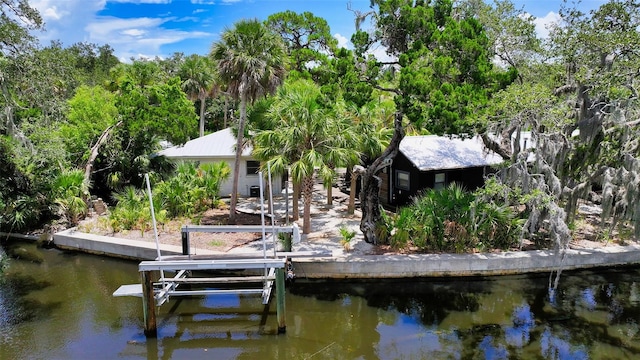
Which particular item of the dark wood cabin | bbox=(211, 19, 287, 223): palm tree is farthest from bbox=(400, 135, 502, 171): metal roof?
bbox=(211, 19, 287, 223): palm tree

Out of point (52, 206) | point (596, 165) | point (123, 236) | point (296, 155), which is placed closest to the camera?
point (596, 165)

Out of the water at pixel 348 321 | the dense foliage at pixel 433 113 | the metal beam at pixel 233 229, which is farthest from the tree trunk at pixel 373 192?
the metal beam at pixel 233 229

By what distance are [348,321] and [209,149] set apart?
1238 cm

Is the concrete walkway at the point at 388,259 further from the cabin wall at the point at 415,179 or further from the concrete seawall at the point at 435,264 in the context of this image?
the cabin wall at the point at 415,179

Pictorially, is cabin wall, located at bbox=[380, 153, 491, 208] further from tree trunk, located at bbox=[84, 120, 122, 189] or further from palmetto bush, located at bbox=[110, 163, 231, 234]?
tree trunk, located at bbox=[84, 120, 122, 189]

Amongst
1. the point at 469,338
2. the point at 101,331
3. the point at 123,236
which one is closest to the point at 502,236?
the point at 469,338

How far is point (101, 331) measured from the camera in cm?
944

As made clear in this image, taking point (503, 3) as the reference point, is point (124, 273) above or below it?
below

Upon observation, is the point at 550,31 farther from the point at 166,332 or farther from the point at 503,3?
the point at 166,332

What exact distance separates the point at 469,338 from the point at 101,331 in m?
7.88

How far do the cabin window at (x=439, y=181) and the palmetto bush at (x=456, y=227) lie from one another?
15.6 feet

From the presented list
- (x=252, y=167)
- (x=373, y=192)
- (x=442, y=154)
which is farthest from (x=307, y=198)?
(x=252, y=167)

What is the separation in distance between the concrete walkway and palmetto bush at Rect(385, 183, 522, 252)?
537 mm

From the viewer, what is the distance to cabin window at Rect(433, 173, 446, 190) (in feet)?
58.6
